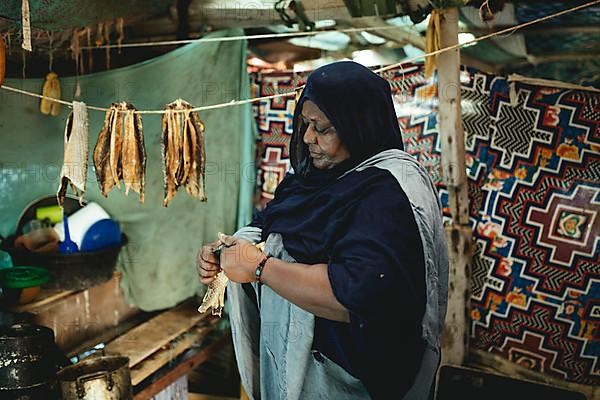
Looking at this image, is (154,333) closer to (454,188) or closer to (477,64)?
(454,188)

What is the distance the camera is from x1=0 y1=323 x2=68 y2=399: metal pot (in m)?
3.12

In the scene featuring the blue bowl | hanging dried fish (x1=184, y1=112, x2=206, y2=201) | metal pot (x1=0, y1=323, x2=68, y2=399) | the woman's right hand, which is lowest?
metal pot (x1=0, y1=323, x2=68, y2=399)

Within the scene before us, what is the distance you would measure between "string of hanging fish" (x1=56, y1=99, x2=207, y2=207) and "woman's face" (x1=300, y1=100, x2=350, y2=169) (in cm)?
108

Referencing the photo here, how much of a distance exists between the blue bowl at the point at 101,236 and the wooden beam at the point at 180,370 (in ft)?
3.61

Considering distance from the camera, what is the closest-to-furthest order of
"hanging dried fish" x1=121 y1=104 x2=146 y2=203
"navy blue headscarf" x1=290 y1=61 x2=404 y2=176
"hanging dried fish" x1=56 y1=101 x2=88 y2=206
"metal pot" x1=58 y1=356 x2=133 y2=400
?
"navy blue headscarf" x1=290 y1=61 x2=404 y2=176, "hanging dried fish" x1=56 y1=101 x2=88 y2=206, "hanging dried fish" x1=121 y1=104 x2=146 y2=203, "metal pot" x1=58 y1=356 x2=133 y2=400

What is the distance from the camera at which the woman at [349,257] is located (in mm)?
2018

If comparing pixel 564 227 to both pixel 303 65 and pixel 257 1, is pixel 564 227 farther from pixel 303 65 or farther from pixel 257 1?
pixel 303 65

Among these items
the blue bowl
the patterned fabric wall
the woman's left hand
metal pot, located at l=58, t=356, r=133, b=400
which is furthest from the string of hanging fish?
the patterned fabric wall

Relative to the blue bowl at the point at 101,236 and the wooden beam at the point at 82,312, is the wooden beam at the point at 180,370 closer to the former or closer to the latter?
the wooden beam at the point at 82,312

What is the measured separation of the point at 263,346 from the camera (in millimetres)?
2695

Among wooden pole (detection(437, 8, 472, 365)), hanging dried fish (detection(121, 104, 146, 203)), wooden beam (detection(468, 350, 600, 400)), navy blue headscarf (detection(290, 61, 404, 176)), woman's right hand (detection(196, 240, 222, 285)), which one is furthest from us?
wooden beam (detection(468, 350, 600, 400))

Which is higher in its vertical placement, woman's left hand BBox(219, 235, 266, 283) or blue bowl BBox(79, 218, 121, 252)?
woman's left hand BBox(219, 235, 266, 283)

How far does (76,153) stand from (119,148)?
0.22m

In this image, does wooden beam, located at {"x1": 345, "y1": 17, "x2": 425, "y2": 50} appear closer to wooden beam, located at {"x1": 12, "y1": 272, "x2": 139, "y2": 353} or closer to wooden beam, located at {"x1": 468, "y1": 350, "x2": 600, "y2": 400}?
wooden beam, located at {"x1": 468, "y1": 350, "x2": 600, "y2": 400}
